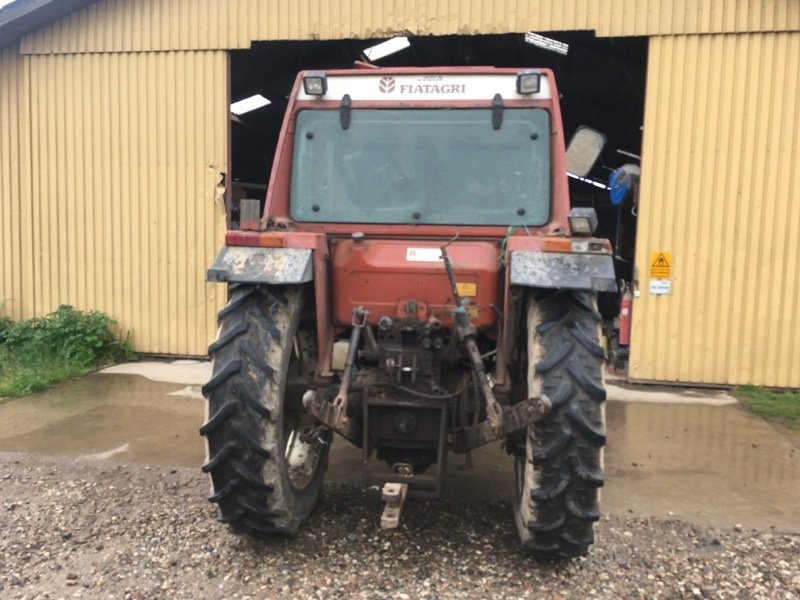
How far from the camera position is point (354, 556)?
3605mm

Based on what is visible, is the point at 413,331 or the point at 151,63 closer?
the point at 413,331

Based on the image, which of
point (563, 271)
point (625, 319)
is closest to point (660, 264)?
point (625, 319)

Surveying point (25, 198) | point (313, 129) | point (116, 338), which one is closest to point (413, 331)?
point (313, 129)

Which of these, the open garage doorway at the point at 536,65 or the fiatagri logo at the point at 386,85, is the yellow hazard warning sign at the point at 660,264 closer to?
the open garage doorway at the point at 536,65

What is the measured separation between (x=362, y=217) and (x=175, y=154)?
538 centimetres

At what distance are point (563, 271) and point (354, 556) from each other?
1788 mm

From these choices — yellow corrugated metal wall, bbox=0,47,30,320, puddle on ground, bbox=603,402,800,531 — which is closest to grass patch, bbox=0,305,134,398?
yellow corrugated metal wall, bbox=0,47,30,320

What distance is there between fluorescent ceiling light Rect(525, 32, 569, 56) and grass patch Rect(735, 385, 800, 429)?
14.9 feet

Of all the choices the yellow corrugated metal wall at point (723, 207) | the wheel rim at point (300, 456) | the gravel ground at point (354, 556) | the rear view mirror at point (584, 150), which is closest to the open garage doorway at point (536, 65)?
the yellow corrugated metal wall at point (723, 207)

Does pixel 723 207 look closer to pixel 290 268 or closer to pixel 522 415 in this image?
pixel 522 415

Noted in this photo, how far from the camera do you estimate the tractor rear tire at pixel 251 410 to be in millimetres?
3275

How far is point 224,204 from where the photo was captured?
8.50 metres

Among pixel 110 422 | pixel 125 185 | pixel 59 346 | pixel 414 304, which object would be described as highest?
pixel 125 185

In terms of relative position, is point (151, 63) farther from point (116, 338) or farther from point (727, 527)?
point (727, 527)
